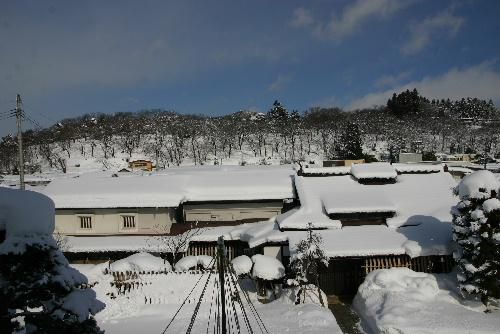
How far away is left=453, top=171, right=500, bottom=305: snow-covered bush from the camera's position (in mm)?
14227

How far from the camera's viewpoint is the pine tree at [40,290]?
569 centimetres

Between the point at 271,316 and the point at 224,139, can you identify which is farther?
the point at 224,139

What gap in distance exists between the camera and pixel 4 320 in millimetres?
5574

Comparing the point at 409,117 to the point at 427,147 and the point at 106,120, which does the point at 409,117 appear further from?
the point at 106,120

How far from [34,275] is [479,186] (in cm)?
1475

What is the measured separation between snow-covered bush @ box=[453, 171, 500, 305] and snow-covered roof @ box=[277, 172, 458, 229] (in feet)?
14.0

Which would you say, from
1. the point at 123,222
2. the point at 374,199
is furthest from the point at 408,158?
the point at 123,222

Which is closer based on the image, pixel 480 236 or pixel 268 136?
pixel 480 236

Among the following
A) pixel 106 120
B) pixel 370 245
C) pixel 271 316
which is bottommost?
pixel 271 316

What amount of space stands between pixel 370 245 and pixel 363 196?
424cm

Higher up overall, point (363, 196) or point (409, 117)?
point (409, 117)

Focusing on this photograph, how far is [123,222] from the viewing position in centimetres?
2214

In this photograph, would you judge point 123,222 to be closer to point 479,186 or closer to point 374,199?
point 374,199

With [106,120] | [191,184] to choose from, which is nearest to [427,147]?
[191,184]
